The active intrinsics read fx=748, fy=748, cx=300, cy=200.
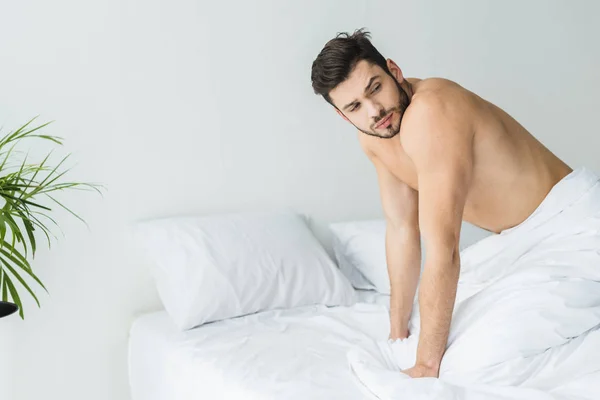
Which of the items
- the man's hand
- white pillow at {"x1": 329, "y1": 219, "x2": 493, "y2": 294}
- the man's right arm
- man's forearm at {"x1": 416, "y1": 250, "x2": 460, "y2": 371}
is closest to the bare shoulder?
man's forearm at {"x1": 416, "y1": 250, "x2": 460, "y2": 371}

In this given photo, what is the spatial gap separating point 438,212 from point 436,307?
23 cm

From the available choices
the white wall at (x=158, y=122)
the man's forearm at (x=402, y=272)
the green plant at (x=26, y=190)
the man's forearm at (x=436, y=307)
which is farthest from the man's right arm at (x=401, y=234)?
the green plant at (x=26, y=190)

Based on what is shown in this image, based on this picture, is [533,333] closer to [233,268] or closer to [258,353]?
[258,353]

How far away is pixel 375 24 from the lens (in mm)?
3207

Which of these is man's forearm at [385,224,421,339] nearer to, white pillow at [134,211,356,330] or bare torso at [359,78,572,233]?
bare torso at [359,78,572,233]

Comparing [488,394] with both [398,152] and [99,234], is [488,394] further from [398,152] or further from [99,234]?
[99,234]

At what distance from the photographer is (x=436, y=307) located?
5.89 ft

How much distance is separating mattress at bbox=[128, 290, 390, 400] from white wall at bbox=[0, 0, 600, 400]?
247 millimetres

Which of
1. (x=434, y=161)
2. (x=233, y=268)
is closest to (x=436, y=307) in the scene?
(x=434, y=161)

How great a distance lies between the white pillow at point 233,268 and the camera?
8.22 ft

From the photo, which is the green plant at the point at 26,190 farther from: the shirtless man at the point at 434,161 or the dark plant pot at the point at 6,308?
the shirtless man at the point at 434,161

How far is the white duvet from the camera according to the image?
1579mm

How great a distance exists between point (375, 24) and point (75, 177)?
1427 millimetres

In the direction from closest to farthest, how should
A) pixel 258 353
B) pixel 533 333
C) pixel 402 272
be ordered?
1. pixel 533 333
2. pixel 258 353
3. pixel 402 272
